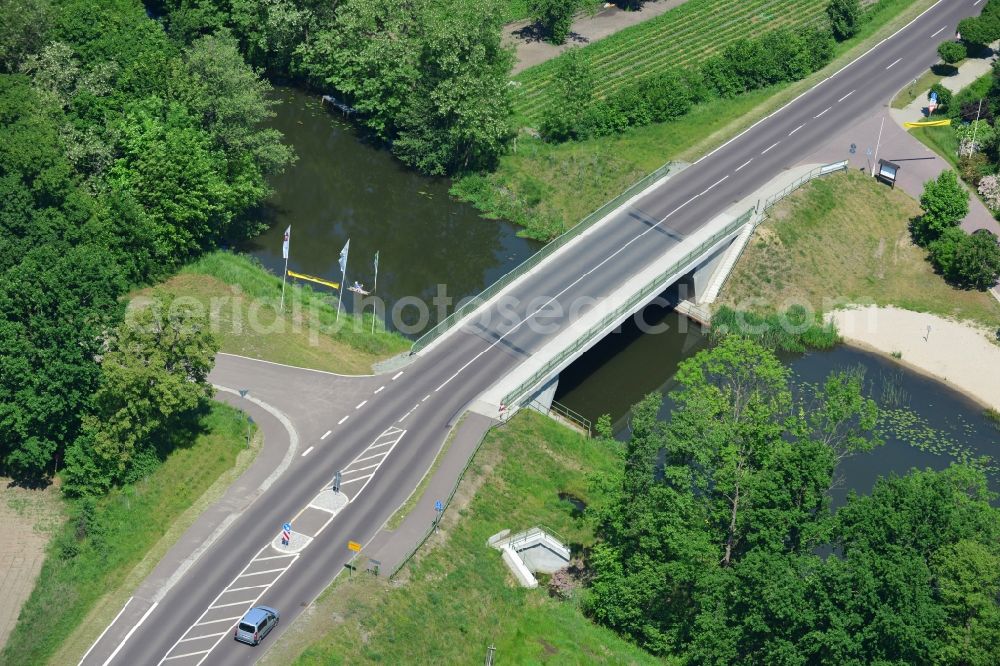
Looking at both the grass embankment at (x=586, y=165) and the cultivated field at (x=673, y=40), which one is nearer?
the grass embankment at (x=586, y=165)

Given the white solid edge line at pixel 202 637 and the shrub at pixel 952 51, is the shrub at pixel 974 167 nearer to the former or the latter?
the shrub at pixel 952 51

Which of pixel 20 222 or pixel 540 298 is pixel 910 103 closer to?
pixel 540 298

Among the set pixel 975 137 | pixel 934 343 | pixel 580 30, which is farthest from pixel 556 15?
pixel 934 343

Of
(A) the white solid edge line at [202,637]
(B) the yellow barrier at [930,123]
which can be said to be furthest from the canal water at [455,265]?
(A) the white solid edge line at [202,637]

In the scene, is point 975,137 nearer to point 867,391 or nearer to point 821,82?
point 821,82

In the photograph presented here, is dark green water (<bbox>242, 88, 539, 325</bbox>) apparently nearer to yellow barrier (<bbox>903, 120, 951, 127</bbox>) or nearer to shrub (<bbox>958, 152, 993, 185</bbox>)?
yellow barrier (<bbox>903, 120, 951, 127</bbox>)
